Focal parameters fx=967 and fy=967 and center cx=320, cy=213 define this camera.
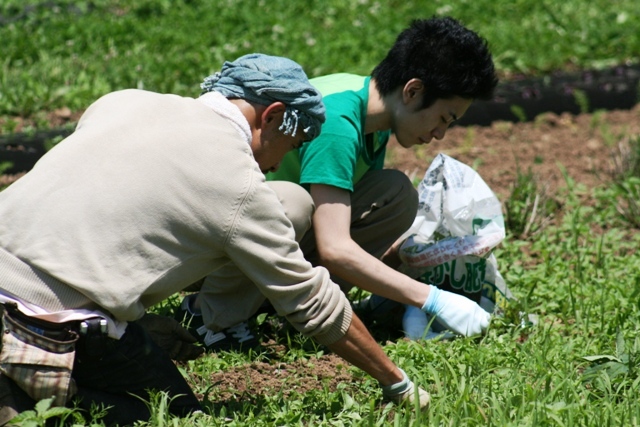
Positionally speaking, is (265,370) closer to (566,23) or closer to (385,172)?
(385,172)

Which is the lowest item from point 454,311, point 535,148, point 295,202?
point 535,148

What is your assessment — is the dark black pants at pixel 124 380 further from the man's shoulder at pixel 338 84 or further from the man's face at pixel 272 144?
the man's shoulder at pixel 338 84

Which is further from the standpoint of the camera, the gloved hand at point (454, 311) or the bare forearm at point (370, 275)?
the gloved hand at point (454, 311)

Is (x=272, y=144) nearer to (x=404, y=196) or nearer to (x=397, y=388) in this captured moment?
(x=397, y=388)

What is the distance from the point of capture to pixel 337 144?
3.01m

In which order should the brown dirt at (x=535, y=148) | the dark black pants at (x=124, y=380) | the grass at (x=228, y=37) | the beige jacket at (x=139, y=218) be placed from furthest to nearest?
the grass at (x=228, y=37) < the brown dirt at (x=535, y=148) < the dark black pants at (x=124, y=380) < the beige jacket at (x=139, y=218)

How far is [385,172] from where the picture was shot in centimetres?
336

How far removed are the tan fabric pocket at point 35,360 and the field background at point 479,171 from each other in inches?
3.6

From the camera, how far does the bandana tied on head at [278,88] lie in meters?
2.47

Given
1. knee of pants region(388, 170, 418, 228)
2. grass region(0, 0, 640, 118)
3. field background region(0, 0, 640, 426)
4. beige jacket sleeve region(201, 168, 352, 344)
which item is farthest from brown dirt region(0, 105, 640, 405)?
beige jacket sleeve region(201, 168, 352, 344)

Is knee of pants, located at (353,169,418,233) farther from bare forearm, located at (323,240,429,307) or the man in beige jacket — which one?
the man in beige jacket

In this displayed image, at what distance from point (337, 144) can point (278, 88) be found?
22.5 inches

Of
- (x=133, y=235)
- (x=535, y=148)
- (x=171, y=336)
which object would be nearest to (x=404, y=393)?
(x=171, y=336)

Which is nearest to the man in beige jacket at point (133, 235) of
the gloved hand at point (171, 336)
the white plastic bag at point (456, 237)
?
the gloved hand at point (171, 336)
